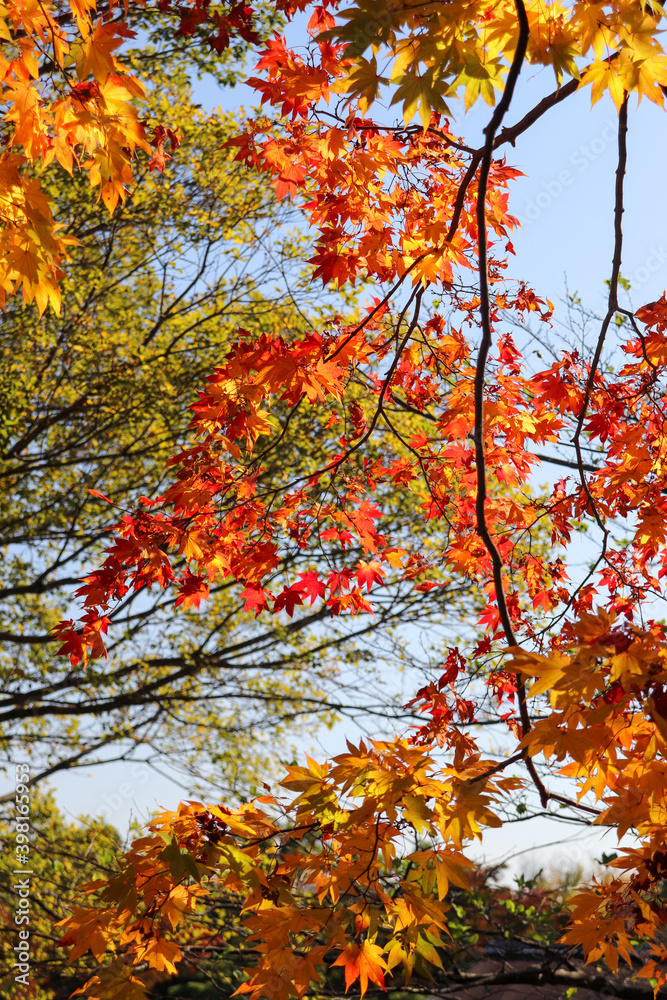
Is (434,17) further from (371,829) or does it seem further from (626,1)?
(371,829)

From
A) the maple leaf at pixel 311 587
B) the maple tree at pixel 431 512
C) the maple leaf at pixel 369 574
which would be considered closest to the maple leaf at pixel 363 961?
the maple tree at pixel 431 512

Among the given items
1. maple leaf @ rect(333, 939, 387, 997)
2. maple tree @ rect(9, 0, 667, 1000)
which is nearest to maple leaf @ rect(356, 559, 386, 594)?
maple tree @ rect(9, 0, 667, 1000)

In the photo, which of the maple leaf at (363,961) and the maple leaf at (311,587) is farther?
the maple leaf at (311,587)

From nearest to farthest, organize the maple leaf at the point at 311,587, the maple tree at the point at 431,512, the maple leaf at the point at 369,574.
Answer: the maple tree at the point at 431,512, the maple leaf at the point at 311,587, the maple leaf at the point at 369,574

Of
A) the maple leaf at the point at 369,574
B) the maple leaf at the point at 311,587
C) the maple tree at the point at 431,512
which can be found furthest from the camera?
the maple leaf at the point at 369,574

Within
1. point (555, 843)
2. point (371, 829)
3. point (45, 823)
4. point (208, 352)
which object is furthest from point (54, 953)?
point (371, 829)

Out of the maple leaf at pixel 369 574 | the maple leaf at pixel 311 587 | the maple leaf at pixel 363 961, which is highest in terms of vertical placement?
the maple leaf at pixel 369 574

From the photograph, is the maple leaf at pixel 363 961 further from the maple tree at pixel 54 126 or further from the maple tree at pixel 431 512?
the maple tree at pixel 54 126

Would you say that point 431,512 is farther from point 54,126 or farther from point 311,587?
point 54,126

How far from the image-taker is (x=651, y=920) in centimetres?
205

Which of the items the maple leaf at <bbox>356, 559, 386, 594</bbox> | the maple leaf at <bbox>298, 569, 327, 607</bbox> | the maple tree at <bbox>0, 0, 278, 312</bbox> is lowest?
the maple leaf at <bbox>298, 569, 327, 607</bbox>

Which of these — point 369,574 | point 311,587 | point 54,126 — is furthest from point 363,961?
point 54,126

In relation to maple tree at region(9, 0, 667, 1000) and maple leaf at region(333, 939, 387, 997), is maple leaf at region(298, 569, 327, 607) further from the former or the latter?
maple leaf at region(333, 939, 387, 997)

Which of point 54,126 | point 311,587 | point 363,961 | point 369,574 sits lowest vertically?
point 363,961
